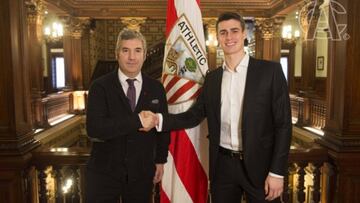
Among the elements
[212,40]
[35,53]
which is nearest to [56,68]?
[35,53]

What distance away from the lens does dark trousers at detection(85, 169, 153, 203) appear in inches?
81.5

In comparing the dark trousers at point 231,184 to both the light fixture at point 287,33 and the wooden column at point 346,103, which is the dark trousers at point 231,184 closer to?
the wooden column at point 346,103

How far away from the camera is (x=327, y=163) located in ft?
9.37

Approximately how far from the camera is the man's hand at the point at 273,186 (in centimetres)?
199

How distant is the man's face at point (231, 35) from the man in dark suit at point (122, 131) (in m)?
0.51

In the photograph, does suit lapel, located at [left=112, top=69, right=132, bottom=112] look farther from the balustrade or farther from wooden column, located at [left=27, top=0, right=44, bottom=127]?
wooden column, located at [left=27, top=0, right=44, bottom=127]

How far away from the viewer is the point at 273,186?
2.00 meters

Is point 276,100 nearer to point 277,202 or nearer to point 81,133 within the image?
point 277,202

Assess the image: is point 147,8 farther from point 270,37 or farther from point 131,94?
point 131,94

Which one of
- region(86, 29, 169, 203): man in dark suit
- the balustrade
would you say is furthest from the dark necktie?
the balustrade

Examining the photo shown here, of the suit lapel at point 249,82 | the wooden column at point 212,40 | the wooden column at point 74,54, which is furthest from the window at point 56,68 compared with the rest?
the suit lapel at point 249,82

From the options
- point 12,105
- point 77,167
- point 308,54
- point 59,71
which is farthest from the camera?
point 59,71

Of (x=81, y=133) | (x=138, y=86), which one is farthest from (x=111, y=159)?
(x=81, y=133)

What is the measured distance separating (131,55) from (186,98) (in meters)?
0.73
